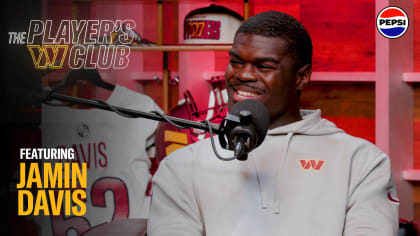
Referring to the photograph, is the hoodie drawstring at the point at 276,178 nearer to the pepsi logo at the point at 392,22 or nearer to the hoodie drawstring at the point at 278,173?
the hoodie drawstring at the point at 278,173

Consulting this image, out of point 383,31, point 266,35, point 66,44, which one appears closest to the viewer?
point 266,35

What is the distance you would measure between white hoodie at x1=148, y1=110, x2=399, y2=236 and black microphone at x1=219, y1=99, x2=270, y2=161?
0.60ft

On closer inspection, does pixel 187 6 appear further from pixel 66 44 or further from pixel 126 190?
pixel 126 190

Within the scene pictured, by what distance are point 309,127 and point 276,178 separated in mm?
126

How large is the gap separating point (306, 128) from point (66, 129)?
1123 mm

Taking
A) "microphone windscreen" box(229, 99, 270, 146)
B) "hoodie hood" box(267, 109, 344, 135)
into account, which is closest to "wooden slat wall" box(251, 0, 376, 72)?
"hoodie hood" box(267, 109, 344, 135)

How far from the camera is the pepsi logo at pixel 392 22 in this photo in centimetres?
167

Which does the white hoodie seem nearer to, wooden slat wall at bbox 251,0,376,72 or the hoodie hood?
the hoodie hood

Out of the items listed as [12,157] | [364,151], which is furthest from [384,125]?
[12,157]

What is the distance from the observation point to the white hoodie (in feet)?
3.24

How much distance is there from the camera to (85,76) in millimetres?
2025

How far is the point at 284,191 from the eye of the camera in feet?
3.33

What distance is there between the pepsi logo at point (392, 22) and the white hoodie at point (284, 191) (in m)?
0.70

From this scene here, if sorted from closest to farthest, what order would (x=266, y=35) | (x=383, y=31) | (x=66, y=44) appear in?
(x=266, y=35) → (x=383, y=31) → (x=66, y=44)
